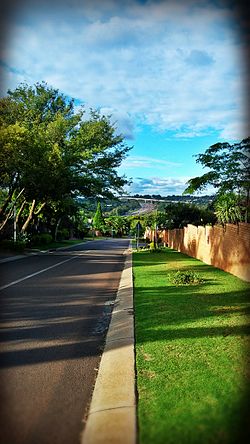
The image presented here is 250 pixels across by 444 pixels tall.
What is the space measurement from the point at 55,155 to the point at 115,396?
19.4m

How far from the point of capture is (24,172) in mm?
19250

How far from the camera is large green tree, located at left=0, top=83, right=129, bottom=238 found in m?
19.2

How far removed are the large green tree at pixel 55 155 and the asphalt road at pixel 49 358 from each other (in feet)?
33.3

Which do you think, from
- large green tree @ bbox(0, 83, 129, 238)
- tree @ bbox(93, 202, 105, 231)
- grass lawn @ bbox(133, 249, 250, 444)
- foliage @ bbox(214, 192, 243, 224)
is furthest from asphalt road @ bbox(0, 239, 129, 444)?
tree @ bbox(93, 202, 105, 231)

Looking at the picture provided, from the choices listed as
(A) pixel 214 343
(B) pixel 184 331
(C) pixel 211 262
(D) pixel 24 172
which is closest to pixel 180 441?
(A) pixel 214 343

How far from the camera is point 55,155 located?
70.6 ft

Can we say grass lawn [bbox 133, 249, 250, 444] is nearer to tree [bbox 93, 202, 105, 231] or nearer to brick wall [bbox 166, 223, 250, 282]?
brick wall [bbox 166, 223, 250, 282]

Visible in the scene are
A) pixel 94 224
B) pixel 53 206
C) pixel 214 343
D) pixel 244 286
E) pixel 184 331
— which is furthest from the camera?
pixel 94 224

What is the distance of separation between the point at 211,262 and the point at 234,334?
33.5 ft

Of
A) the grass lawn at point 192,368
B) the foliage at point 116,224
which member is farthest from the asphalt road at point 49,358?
the foliage at point 116,224

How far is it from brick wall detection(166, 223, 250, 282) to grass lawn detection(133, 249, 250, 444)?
98.1 inches

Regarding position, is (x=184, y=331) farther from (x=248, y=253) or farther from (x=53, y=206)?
(x=53, y=206)

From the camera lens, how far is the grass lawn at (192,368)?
230 centimetres

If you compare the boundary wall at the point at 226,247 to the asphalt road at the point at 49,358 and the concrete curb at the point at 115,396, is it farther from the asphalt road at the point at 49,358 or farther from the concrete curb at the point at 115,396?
the concrete curb at the point at 115,396
